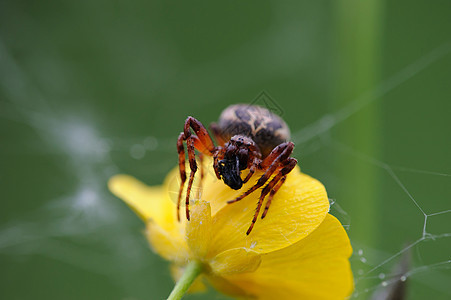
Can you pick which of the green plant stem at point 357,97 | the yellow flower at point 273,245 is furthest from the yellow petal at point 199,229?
the green plant stem at point 357,97

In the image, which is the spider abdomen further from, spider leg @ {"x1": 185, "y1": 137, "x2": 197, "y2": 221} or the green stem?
the green stem

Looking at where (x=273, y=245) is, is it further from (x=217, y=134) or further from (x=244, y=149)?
(x=217, y=134)

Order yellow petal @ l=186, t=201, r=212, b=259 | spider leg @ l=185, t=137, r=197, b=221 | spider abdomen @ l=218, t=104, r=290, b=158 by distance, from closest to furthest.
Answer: yellow petal @ l=186, t=201, r=212, b=259
spider leg @ l=185, t=137, r=197, b=221
spider abdomen @ l=218, t=104, r=290, b=158

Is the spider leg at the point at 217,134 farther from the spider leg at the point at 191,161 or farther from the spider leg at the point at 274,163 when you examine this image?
the spider leg at the point at 274,163

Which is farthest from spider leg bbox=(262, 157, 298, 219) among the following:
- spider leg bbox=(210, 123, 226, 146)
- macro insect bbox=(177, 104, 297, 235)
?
spider leg bbox=(210, 123, 226, 146)

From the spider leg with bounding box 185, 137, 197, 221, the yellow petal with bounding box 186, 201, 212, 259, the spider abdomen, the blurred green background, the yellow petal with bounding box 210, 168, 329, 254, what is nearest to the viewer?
the yellow petal with bounding box 210, 168, 329, 254

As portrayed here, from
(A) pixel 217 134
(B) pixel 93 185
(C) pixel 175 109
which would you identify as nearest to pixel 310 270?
(A) pixel 217 134

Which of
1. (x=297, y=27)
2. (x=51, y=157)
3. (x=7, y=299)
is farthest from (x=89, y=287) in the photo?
(x=297, y=27)
